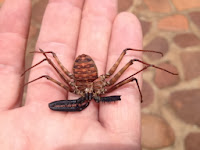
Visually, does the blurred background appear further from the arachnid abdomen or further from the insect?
the arachnid abdomen

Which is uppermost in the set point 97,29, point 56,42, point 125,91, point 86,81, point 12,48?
point 97,29

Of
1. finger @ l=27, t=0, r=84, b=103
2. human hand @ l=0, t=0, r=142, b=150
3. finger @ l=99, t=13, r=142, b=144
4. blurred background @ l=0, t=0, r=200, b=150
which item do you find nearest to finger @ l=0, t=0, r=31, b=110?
human hand @ l=0, t=0, r=142, b=150

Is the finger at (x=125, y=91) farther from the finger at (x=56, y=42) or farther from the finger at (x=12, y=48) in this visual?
the finger at (x=12, y=48)

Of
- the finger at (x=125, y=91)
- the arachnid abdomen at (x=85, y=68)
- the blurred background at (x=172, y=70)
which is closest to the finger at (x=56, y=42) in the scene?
the arachnid abdomen at (x=85, y=68)

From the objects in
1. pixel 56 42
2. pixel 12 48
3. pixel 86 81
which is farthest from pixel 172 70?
pixel 12 48

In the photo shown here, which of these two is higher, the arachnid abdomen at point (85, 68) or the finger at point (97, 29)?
the finger at point (97, 29)

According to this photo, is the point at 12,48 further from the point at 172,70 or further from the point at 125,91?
the point at 172,70
